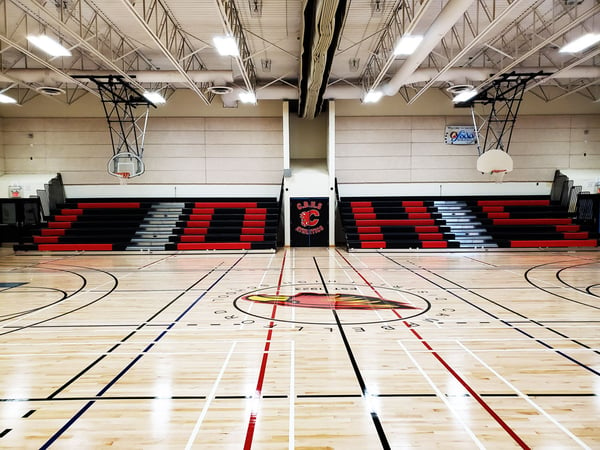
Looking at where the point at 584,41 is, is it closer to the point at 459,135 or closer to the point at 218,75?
the point at 459,135

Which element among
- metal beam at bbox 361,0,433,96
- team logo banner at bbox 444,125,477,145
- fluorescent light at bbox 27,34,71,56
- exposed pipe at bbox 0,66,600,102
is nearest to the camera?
metal beam at bbox 361,0,433,96

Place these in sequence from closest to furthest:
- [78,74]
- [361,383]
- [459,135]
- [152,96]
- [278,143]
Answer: [361,383]
[78,74]
[152,96]
[459,135]
[278,143]

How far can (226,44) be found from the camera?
30.3 ft

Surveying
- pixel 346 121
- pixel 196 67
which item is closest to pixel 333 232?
pixel 346 121

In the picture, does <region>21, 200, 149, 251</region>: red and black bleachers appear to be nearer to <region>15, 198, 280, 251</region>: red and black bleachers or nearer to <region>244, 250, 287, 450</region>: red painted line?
<region>15, 198, 280, 251</region>: red and black bleachers

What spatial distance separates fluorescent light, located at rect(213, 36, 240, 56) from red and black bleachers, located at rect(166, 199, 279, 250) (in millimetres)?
6463

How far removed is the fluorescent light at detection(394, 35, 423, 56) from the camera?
9.13 metres

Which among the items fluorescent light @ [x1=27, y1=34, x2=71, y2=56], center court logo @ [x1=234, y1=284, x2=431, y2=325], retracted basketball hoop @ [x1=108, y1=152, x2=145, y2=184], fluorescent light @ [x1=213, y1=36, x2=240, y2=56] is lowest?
center court logo @ [x1=234, y1=284, x2=431, y2=325]

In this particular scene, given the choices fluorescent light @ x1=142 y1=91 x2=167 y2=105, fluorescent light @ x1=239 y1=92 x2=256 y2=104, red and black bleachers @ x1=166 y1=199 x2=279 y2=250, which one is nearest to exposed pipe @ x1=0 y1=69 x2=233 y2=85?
fluorescent light @ x1=142 y1=91 x2=167 y2=105

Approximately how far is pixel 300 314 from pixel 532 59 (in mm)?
12657

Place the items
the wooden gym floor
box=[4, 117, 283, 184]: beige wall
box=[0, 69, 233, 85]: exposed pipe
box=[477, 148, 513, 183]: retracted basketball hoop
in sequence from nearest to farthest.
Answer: the wooden gym floor, box=[0, 69, 233, 85]: exposed pipe, box=[477, 148, 513, 183]: retracted basketball hoop, box=[4, 117, 283, 184]: beige wall

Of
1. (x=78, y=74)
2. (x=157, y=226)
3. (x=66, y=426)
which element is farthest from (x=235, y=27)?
(x=66, y=426)

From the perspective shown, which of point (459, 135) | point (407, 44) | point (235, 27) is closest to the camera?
point (407, 44)

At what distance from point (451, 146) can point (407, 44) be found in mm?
8808
